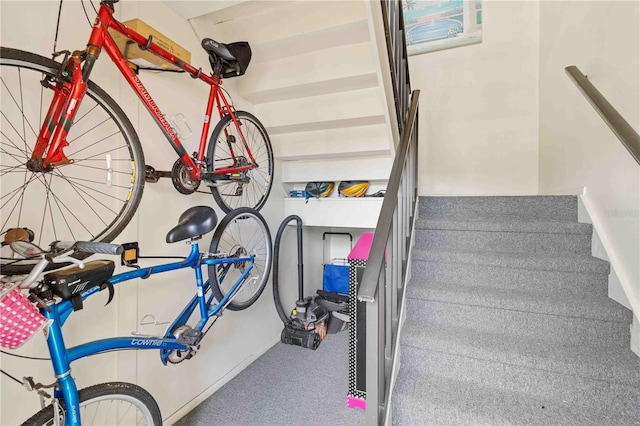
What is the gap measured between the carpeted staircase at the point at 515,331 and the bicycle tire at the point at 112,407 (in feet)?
3.32

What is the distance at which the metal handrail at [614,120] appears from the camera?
3.59ft

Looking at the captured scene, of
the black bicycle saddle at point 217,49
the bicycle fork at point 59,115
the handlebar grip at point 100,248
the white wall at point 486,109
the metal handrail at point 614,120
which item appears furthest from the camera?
the white wall at point 486,109

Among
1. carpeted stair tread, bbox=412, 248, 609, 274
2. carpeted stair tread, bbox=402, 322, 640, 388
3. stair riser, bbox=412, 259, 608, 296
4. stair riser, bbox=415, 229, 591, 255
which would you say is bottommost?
carpeted stair tread, bbox=402, 322, 640, 388

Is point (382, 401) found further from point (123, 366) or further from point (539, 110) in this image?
point (539, 110)

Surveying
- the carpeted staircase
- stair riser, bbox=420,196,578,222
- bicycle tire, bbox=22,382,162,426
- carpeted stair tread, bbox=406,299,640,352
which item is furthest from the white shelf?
bicycle tire, bbox=22,382,162,426

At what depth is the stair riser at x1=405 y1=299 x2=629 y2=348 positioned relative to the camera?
1.37 meters

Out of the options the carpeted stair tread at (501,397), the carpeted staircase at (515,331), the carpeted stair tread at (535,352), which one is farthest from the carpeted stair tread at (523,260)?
the carpeted stair tread at (501,397)

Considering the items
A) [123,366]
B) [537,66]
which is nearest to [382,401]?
[123,366]

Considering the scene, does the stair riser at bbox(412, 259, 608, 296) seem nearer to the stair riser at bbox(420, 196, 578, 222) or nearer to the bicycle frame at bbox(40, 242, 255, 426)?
the stair riser at bbox(420, 196, 578, 222)

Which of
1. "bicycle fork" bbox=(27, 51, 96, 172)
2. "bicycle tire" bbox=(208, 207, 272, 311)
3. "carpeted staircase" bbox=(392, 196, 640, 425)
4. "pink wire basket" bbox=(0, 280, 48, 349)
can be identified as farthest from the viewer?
"bicycle tire" bbox=(208, 207, 272, 311)

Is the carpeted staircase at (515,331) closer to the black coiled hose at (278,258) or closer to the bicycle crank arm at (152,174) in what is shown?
the black coiled hose at (278,258)

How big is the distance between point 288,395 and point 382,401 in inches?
36.9

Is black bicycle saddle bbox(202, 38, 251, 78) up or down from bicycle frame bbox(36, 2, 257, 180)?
up

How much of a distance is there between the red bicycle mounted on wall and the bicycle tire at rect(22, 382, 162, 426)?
444mm
